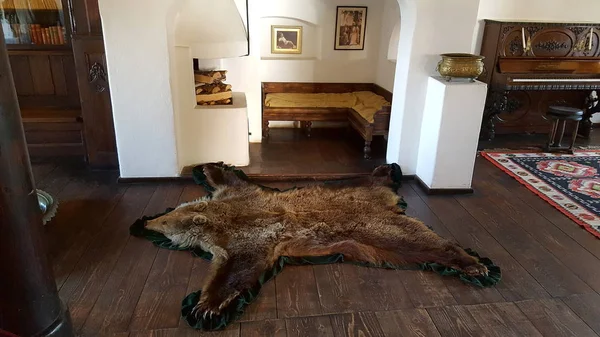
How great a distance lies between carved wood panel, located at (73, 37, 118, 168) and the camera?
3.63 meters

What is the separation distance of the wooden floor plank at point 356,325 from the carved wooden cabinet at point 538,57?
3573mm

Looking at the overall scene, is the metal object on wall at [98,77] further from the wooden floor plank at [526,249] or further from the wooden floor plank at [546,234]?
the wooden floor plank at [546,234]

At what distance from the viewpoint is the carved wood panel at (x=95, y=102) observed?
363cm

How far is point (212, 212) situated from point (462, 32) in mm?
2452

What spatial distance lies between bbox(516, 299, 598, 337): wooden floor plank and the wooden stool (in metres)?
2.93

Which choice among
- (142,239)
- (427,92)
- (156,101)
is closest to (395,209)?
(427,92)

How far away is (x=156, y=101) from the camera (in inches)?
139

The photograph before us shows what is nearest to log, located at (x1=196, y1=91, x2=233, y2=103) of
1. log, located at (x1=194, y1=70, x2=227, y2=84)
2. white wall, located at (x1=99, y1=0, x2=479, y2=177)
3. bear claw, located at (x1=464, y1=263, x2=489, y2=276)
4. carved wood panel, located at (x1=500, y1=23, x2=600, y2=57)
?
log, located at (x1=194, y1=70, x2=227, y2=84)

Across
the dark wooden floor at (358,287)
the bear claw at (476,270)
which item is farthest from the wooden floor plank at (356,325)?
the bear claw at (476,270)

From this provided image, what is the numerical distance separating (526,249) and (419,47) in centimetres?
176

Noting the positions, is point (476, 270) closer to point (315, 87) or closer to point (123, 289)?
point (123, 289)

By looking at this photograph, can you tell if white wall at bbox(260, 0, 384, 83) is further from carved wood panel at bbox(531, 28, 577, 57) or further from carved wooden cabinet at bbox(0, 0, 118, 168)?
carved wooden cabinet at bbox(0, 0, 118, 168)

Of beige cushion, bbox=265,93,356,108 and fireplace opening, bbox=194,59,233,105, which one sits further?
beige cushion, bbox=265,93,356,108

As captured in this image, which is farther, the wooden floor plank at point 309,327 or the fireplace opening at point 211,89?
the fireplace opening at point 211,89
